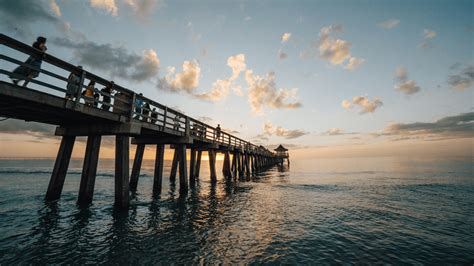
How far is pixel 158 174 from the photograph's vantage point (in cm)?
1334

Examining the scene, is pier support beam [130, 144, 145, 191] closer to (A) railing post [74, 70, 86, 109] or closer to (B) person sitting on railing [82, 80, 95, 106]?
(B) person sitting on railing [82, 80, 95, 106]

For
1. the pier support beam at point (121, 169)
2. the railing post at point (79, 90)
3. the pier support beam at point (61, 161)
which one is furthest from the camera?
the pier support beam at point (61, 161)

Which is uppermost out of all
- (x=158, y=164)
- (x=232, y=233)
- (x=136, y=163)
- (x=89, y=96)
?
(x=89, y=96)

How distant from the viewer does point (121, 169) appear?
7859 mm

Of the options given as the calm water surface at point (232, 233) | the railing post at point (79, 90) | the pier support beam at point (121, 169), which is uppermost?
the railing post at point (79, 90)

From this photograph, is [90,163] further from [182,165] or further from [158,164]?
[182,165]

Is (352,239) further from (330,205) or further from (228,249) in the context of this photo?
(330,205)

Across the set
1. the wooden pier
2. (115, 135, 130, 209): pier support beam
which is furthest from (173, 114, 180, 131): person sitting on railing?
(115, 135, 130, 209): pier support beam

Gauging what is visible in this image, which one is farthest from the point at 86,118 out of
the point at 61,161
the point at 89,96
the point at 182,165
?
the point at 182,165

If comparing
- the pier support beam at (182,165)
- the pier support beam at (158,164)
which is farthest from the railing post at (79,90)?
the pier support beam at (158,164)

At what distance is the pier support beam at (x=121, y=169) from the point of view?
7.90 meters

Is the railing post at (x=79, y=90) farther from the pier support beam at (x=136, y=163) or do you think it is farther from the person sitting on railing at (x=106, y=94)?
the pier support beam at (x=136, y=163)

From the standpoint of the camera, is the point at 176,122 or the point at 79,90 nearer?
the point at 79,90

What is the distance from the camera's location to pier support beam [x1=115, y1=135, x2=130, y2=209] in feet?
25.9
